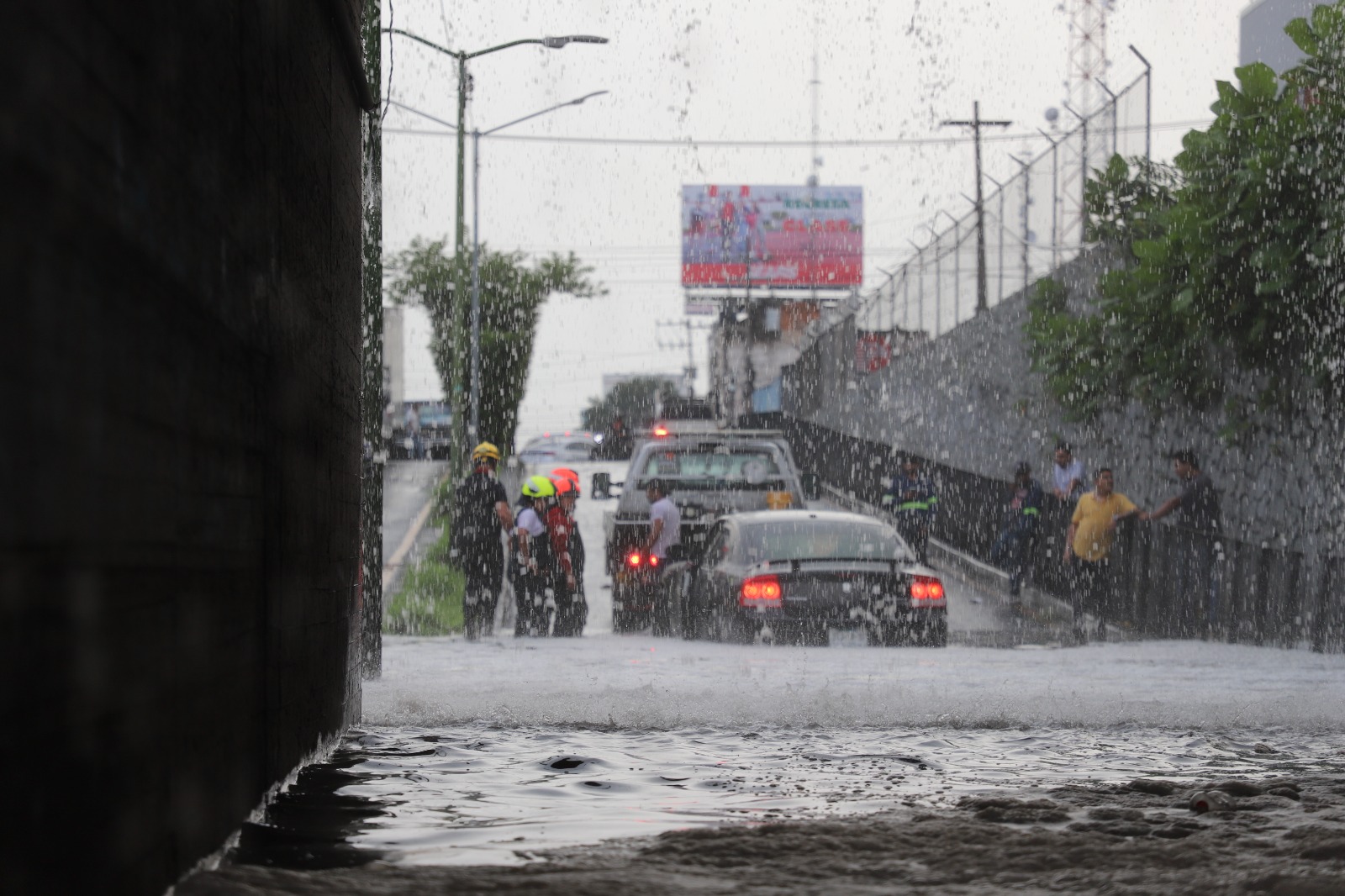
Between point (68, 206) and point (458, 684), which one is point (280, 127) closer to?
point (68, 206)

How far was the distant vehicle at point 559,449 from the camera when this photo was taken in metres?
49.7

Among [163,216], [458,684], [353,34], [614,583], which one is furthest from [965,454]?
[163,216]

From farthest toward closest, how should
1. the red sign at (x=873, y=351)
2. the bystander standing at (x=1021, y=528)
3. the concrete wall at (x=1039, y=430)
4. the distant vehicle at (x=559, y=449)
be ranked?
the distant vehicle at (x=559, y=449), the red sign at (x=873, y=351), the bystander standing at (x=1021, y=528), the concrete wall at (x=1039, y=430)

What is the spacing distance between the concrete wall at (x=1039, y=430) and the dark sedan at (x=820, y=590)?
505cm

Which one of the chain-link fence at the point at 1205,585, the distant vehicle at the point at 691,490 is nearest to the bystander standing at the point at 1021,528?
the chain-link fence at the point at 1205,585

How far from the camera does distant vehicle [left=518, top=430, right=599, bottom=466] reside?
1956 inches

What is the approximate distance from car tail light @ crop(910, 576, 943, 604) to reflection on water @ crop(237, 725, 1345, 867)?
4501 millimetres

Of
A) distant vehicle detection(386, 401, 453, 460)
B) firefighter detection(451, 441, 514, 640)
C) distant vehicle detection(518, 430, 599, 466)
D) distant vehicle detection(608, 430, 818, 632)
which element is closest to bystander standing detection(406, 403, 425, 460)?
distant vehicle detection(386, 401, 453, 460)

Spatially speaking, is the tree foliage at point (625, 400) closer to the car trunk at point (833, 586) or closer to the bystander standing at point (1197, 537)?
the bystander standing at point (1197, 537)

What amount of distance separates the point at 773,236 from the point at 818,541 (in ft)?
262

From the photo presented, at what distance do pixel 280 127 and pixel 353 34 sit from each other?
1993 mm

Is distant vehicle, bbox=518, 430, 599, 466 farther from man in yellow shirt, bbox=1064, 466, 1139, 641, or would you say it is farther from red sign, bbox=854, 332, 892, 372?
man in yellow shirt, bbox=1064, 466, 1139, 641

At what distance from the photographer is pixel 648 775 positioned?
6570mm

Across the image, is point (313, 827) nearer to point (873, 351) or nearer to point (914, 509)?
point (914, 509)
